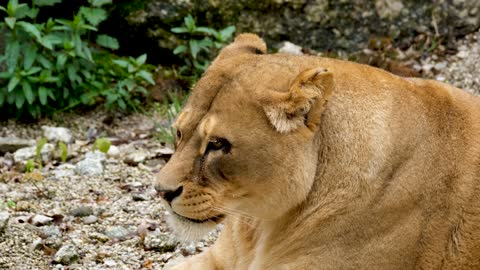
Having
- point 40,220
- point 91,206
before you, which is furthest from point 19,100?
point 40,220

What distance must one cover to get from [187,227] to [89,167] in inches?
104

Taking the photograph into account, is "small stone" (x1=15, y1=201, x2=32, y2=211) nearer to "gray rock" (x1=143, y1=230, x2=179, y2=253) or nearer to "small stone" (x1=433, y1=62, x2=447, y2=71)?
"gray rock" (x1=143, y1=230, x2=179, y2=253)

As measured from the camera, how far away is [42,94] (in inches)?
319

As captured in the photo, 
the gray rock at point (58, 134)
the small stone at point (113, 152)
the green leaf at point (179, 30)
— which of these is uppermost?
the green leaf at point (179, 30)

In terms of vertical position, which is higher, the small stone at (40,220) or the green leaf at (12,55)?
the green leaf at (12,55)

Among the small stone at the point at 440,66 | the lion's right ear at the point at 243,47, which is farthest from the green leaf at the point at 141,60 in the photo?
the lion's right ear at the point at 243,47

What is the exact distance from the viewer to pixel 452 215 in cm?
475

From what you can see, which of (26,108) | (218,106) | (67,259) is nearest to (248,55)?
(218,106)

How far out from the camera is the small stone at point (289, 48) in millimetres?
8883

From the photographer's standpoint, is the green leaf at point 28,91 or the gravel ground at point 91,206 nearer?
the gravel ground at point 91,206

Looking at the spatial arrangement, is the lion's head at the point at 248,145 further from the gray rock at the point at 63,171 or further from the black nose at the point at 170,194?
the gray rock at the point at 63,171

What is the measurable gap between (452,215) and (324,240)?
0.60 meters

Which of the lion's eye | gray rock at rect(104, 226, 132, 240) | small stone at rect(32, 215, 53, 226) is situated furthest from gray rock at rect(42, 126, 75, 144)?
the lion's eye

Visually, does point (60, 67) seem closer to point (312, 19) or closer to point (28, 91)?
point (28, 91)
